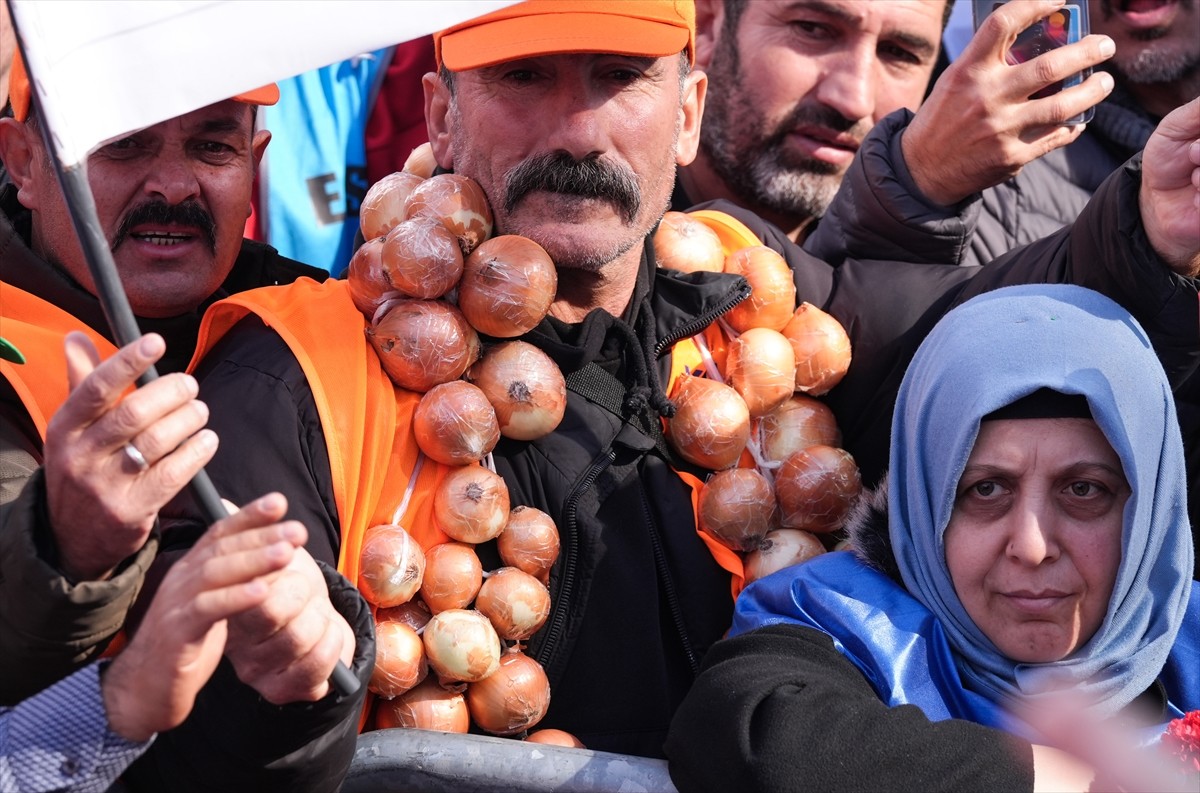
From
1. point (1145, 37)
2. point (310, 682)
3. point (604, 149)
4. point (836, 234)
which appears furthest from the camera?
point (1145, 37)

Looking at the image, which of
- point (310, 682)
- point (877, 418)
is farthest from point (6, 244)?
point (877, 418)

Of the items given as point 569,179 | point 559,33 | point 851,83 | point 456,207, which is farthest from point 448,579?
point 851,83

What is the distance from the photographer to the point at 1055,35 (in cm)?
313

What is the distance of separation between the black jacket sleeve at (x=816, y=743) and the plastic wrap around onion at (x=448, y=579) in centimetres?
48

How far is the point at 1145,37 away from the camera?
444 cm

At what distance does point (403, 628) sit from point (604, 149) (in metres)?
0.96

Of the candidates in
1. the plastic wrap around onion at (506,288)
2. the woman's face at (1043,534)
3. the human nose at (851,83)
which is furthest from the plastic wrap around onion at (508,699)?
the human nose at (851,83)

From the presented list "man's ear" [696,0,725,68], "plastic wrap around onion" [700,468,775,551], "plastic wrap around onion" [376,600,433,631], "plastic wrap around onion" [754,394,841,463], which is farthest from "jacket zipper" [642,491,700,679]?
"man's ear" [696,0,725,68]

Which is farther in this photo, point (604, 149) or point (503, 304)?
point (604, 149)

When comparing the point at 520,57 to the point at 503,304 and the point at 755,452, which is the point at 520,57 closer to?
the point at 503,304

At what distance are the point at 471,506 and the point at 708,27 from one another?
2.57 meters

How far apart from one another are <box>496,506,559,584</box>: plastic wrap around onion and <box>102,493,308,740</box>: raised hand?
87cm

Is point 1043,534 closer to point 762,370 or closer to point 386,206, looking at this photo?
point 762,370

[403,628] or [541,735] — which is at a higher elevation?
[403,628]
